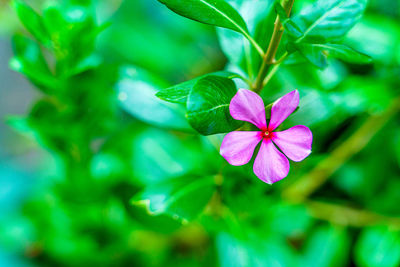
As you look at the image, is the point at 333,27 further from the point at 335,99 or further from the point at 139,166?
the point at 139,166

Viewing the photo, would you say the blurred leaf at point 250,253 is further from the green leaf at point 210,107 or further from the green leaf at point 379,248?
the green leaf at point 210,107

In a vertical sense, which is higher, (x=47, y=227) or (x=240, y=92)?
(x=240, y=92)

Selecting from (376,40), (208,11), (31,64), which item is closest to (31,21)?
(31,64)

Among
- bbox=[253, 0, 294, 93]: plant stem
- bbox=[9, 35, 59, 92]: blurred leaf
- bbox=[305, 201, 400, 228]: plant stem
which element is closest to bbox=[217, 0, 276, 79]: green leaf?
bbox=[253, 0, 294, 93]: plant stem

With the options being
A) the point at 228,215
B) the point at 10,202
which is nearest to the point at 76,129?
the point at 228,215

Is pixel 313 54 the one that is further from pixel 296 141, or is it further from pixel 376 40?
pixel 376 40

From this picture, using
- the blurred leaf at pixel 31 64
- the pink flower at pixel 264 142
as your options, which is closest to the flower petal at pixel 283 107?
the pink flower at pixel 264 142
